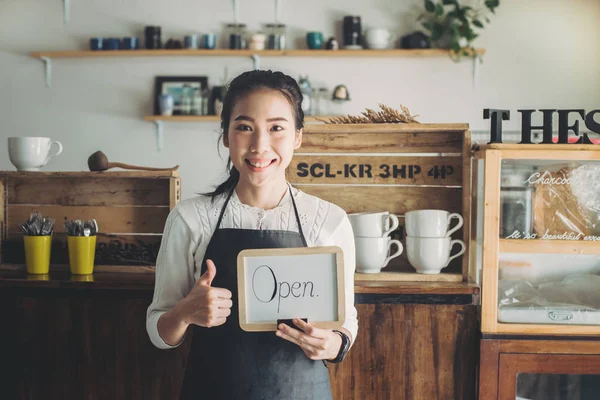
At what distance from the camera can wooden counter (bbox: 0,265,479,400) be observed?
1.84m

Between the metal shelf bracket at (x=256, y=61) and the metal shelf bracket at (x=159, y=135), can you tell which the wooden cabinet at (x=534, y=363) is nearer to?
the metal shelf bracket at (x=256, y=61)

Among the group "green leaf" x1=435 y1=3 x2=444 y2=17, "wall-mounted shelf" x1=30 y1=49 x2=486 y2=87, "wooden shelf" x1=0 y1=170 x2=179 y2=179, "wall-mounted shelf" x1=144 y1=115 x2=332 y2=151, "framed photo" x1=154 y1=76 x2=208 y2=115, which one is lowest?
"wooden shelf" x1=0 y1=170 x2=179 y2=179

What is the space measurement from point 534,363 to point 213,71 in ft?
11.0

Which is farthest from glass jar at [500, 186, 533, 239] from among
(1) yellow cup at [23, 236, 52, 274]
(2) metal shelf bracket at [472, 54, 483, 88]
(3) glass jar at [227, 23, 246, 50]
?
(3) glass jar at [227, 23, 246, 50]

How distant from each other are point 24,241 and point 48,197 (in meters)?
0.23

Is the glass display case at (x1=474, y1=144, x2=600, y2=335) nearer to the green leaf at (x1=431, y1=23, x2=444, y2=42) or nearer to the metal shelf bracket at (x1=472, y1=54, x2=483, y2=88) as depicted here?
the green leaf at (x1=431, y1=23, x2=444, y2=42)

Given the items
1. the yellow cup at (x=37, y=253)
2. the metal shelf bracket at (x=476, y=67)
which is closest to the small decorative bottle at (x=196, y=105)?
the metal shelf bracket at (x=476, y=67)

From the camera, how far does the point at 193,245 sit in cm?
143

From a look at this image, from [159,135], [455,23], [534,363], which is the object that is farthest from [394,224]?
[159,135]

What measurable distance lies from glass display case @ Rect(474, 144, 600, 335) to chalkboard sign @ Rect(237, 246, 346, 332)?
2.18ft

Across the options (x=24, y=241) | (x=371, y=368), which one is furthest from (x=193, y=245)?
(x=24, y=241)

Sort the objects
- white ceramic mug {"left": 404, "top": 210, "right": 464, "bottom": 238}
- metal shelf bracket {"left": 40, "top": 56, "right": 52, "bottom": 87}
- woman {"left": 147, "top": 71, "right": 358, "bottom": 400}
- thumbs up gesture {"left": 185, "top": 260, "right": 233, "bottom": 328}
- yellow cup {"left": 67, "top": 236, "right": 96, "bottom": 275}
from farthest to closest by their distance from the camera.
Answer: metal shelf bracket {"left": 40, "top": 56, "right": 52, "bottom": 87}, yellow cup {"left": 67, "top": 236, "right": 96, "bottom": 275}, white ceramic mug {"left": 404, "top": 210, "right": 464, "bottom": 238}, woman {"left": 147, "top": 71, "right": 358, "bottom": 400}, thumbs up gesture {"left": 185, "top": 260, "right": 233, "bottom": 328}

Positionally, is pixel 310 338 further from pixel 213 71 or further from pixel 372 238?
pixel 213 71

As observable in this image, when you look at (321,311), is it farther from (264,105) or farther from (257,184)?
(264,105)
